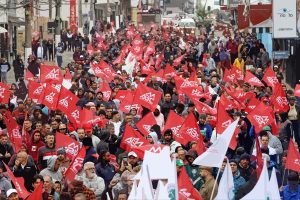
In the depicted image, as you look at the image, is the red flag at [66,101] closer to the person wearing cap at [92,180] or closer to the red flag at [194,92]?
the red flag at [194,92]

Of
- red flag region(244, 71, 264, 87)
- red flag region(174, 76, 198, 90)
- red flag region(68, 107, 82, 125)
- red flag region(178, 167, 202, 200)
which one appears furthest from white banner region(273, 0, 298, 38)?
red flag region(178, 167, 202, 200)

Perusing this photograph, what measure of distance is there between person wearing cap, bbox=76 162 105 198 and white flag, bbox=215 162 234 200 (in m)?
1.92

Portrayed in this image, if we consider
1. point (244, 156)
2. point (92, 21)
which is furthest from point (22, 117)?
point (92, 21)

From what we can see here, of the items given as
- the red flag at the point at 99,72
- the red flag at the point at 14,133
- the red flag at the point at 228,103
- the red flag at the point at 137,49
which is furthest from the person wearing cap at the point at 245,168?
the red flag at the point at 137,49

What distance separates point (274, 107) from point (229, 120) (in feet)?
13.2

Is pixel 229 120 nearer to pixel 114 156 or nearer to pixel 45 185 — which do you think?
pixel 114 156

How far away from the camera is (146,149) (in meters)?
16.1

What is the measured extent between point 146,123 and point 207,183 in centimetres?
540

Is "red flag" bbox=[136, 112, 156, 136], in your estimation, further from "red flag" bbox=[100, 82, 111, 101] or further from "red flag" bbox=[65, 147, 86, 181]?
"red flag" bbox=[100, 82, 111, 101]

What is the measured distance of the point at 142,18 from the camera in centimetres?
9319

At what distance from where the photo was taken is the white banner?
33.4m

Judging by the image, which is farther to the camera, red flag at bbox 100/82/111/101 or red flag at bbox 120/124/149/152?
red flag at bbox 100/82/111/101

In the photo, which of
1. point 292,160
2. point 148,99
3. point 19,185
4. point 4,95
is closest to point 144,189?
point 19,185

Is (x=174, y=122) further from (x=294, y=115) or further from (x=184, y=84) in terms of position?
(x=184, y=84)
